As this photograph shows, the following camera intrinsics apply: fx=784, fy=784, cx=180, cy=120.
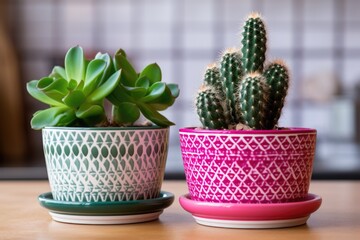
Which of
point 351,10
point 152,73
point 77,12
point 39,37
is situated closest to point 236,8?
point 351,10

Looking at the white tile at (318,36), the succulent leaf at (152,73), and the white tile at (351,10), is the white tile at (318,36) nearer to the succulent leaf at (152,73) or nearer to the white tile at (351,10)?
the white tile at (351,10)

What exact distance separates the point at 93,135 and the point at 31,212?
7.7 inches

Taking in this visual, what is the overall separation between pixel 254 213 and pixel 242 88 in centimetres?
13

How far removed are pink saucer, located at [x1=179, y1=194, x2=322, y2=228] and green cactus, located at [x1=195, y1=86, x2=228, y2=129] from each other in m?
0.09

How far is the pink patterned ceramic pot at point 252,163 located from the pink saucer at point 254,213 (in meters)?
0.01

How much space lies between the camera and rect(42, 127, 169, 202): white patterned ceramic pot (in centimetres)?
88

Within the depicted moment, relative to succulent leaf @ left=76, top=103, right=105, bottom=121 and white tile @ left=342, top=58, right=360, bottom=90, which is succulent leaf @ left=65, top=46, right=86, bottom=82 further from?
white tile @ left=342, top=58, right=360, bottom=90

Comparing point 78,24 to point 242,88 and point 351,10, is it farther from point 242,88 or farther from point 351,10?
point 242,88

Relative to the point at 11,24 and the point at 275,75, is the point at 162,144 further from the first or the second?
the point at 11,24

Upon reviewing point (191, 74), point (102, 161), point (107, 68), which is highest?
point (107, 68)

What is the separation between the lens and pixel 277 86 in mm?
853

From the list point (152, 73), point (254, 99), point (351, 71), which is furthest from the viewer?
point (351, 71)

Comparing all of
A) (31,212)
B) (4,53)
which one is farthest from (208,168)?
(4,53)

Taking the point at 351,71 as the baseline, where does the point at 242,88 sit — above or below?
above
